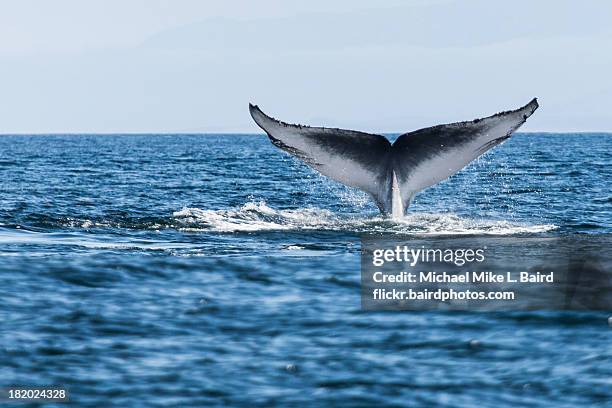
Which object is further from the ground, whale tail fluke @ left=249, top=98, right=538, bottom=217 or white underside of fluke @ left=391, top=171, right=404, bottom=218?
whale tail fluke @ left=249, top=98, right=538, bottom=217

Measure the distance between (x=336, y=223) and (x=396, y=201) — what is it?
2375 millimetres

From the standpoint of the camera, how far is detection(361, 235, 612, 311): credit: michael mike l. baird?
12.7 metres

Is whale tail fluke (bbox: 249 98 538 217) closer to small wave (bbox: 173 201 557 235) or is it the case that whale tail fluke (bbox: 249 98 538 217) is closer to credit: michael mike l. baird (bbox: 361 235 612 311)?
credit: michael mike l. baird (bbox: 361 235 612 311)

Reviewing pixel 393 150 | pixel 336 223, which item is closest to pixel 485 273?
pixel 393 150

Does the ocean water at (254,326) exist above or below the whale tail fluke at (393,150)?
below

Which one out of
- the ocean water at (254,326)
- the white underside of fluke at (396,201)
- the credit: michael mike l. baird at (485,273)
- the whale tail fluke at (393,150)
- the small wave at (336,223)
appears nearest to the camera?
the ocean water at (254,326)

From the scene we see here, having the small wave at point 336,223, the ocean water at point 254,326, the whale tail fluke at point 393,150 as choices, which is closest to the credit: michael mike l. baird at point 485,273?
the ocean water at point 254,326

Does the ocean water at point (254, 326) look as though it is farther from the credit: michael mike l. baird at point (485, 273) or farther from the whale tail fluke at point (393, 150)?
the whale tail fluke at point (393, 150)

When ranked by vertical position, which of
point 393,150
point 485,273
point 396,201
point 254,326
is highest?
point 393,150

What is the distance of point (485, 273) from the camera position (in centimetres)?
1430

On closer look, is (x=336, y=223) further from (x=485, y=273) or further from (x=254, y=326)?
(x=254, y=326)

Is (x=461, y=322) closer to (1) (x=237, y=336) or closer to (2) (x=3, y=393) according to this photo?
(1) (x=237, y=336)

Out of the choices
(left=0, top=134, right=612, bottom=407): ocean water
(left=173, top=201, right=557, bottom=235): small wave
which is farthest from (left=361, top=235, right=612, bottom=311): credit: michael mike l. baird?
(left=173, top=201, right=557, bottom=235): small wave

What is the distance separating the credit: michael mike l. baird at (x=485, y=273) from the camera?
12.7m
